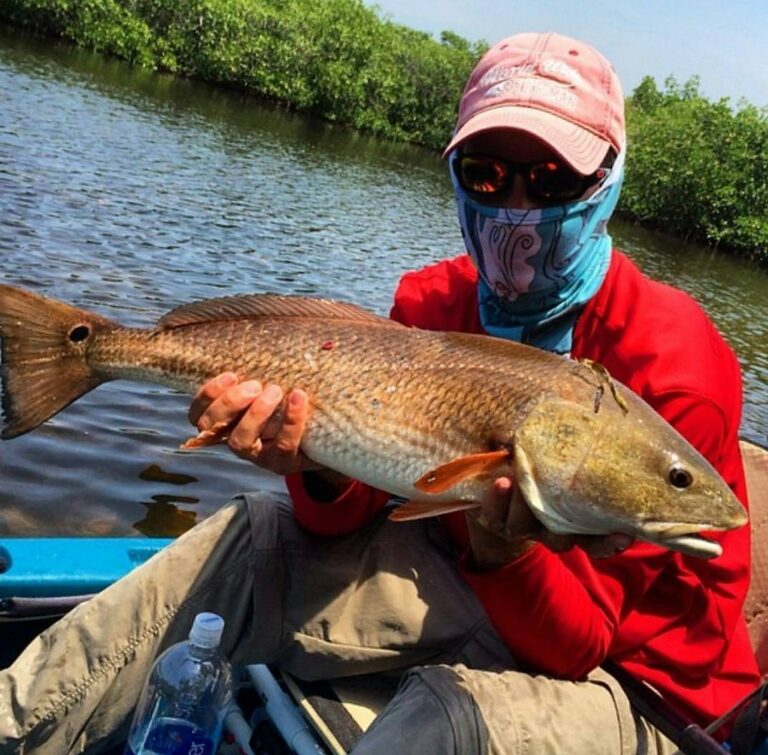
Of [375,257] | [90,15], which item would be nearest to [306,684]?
[375,257]

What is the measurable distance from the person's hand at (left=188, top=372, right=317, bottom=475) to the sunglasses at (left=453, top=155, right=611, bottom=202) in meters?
0.96

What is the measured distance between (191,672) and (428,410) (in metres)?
1.19

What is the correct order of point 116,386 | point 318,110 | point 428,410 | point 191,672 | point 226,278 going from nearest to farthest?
point 428,410 → point 191,672 → point 116,386 → point 226,278 → point 318,110

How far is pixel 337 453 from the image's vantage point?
9.00ft

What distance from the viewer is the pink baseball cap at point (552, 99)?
2.89 m

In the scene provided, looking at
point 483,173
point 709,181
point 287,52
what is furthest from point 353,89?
point 483,173

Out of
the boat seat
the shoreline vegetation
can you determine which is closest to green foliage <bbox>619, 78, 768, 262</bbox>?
the shoreline vegetation

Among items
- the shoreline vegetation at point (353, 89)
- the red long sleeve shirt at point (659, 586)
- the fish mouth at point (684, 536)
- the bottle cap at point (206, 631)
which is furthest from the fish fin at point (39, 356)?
the shoreline vegetation at point (353, 89)

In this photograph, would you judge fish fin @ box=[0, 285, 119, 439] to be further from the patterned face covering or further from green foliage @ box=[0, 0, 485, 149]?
green foliage @ box=[0, 0, 485, 149]

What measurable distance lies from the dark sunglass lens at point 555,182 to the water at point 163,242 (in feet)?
14.0

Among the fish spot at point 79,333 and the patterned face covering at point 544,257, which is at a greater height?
the patterned face covering at point 544,257

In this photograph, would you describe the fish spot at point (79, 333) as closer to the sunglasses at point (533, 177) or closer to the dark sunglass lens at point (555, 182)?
the sunglasses at point (533, 177)

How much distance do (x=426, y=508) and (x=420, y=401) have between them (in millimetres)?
338

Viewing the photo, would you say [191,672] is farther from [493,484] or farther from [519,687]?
[493,484]
